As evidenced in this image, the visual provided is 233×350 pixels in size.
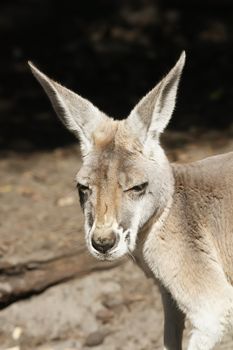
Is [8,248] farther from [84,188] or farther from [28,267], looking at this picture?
[84,188]

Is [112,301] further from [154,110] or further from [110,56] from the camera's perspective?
[110,56]

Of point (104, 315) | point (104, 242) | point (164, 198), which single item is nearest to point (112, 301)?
point (104, 315)

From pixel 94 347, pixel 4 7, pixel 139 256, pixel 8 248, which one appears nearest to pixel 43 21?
pixel 4 7

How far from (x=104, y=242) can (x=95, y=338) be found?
1.88 metres

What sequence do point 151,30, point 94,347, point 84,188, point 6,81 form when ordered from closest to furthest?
1. point 84,188
2. point 94,347
3. point 6,81
4. point 151,30

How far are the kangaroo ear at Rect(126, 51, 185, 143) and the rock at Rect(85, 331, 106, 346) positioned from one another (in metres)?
1.85

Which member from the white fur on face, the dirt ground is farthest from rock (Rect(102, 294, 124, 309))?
the white fur on face

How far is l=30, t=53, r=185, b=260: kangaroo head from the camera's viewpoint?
389cm

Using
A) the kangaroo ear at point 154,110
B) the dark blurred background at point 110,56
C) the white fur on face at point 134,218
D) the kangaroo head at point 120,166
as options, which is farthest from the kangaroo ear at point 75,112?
the dark blurred background at point 110,56

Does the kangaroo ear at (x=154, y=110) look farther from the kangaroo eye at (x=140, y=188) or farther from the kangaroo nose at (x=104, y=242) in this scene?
the kangaroo nose at (x=104, y=242)

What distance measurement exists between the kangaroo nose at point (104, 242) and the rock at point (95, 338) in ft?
5.91

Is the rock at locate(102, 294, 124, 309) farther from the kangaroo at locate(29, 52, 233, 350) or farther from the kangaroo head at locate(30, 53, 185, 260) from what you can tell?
the kangaroo head at locate(30, 53, 185, 260)

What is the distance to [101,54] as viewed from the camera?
33.1ft

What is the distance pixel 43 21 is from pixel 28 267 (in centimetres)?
586
